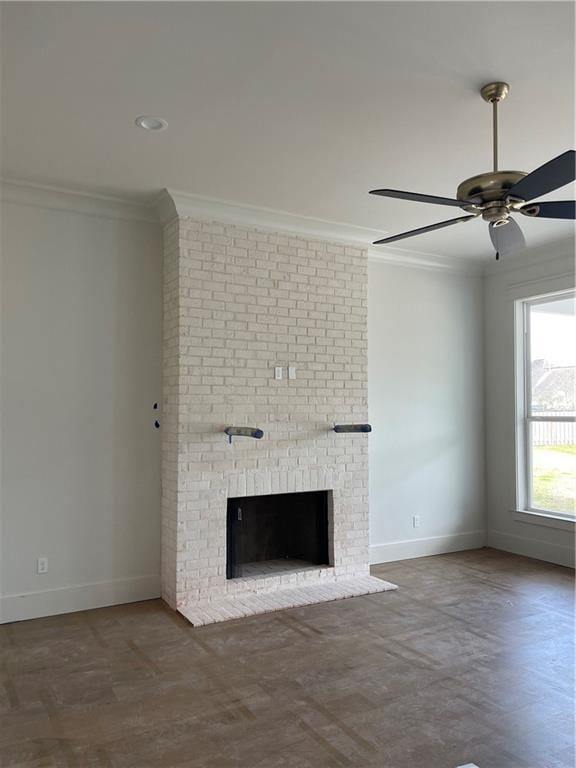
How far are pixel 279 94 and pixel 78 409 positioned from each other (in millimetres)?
2579

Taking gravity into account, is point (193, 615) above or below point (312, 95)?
below

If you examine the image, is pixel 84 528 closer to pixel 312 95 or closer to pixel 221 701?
pixel 221 701

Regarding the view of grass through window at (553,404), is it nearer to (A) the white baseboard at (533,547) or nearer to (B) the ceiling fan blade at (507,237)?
(A) the white baseboard at (533,547)

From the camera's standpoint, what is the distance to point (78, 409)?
426 cm

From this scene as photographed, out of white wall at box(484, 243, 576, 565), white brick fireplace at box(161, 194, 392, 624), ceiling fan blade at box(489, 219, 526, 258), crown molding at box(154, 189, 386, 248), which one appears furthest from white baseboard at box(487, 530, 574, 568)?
ceiling fan blade at box(489, 219, 526, 258)

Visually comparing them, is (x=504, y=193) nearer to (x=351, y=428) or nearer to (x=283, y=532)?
(x=351, y=428)

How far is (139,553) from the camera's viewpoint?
443 cm

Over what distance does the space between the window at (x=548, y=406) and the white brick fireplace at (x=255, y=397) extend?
6.29ft

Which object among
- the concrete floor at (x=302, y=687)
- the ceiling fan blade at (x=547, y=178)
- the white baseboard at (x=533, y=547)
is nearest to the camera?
the ceiling fan blade at (x=547, y=178)

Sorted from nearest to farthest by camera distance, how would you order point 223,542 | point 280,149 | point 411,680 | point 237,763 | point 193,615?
point 237,763, point 411,680, point 280,149, point 193,615, point 223,542

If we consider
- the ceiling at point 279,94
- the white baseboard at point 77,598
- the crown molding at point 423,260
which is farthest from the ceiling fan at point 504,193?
the white baseboard at point 77,598

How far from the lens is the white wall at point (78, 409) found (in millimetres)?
4059

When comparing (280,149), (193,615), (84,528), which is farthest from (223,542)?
(280,149)

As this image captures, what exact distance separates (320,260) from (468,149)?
169 cm
